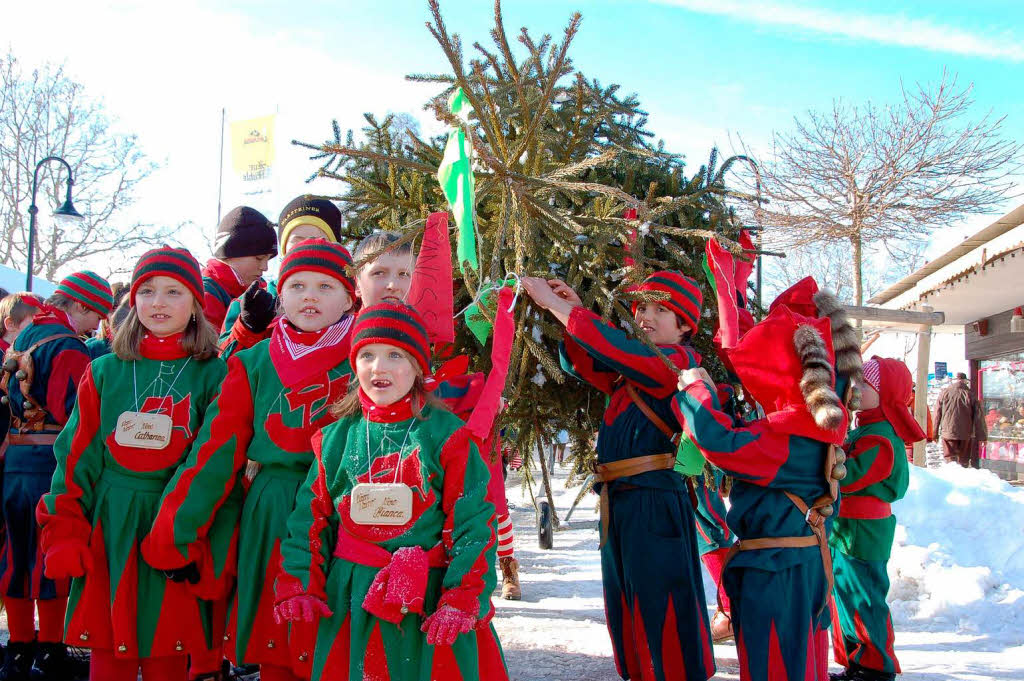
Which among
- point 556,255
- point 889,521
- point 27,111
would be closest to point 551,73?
point 556,255

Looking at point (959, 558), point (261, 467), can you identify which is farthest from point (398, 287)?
point (959, 558)

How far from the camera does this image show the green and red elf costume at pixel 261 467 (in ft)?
7.97

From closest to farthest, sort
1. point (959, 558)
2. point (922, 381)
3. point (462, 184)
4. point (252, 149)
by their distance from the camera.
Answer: point (462, 184), point (959, 558), point (922, 381), point (252, 149)

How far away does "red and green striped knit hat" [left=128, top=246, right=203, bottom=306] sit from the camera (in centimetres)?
281

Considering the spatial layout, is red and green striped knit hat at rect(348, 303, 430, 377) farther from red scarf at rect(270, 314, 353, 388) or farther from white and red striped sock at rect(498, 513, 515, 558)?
white and red striped sock at rect(498, 513, 515, 558)

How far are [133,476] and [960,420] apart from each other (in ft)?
47.2

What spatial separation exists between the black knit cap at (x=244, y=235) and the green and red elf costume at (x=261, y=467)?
1498mm

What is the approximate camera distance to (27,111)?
24875 mm

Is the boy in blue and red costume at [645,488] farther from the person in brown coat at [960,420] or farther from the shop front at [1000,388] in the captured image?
the shop front at [1000,388]

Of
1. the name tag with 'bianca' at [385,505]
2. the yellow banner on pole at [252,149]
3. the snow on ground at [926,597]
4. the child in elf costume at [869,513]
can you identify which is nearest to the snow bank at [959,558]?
the snow on ground at [926,597]

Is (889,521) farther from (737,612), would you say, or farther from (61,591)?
(61,591)

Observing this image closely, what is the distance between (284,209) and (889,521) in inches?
136

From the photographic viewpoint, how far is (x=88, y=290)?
175 inches

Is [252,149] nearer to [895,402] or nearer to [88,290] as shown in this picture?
[88,290]
